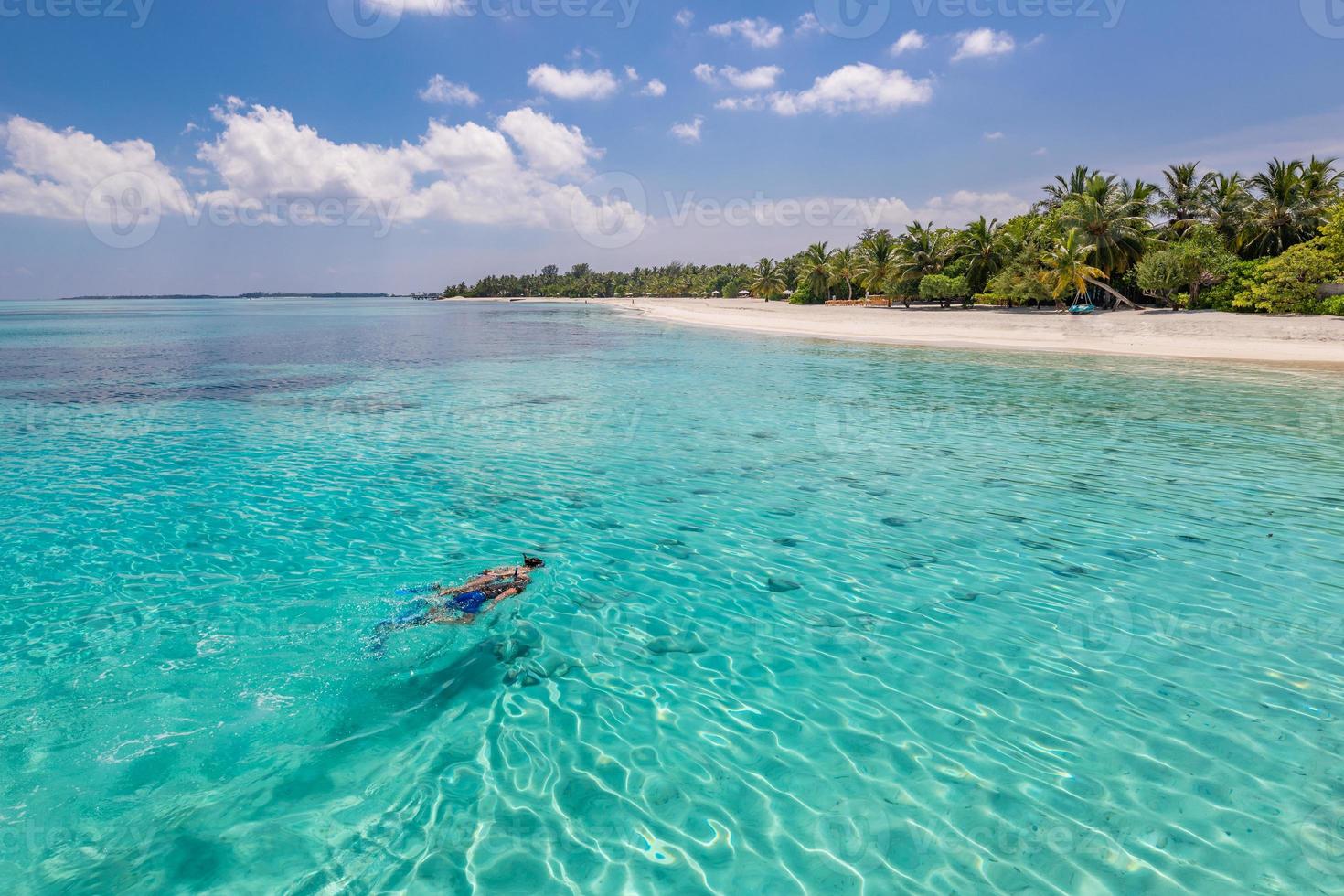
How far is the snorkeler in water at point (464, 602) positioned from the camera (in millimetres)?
8000

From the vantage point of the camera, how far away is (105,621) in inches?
322

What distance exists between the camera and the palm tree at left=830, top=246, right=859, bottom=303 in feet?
336

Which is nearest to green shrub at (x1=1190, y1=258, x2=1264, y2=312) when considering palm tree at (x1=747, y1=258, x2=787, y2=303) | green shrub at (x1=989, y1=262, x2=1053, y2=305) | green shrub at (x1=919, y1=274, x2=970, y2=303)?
green shrub at (x1=989, y1=262, x2=1053, y2=305)

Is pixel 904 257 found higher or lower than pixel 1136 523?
higher

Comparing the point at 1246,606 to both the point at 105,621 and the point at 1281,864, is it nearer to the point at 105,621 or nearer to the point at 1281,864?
the point at 1281,864

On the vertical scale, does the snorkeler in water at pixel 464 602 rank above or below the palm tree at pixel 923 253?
below

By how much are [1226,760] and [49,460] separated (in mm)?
23488

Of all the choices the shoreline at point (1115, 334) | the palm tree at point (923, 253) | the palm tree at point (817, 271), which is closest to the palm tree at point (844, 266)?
the palm tree at point (817, 271)

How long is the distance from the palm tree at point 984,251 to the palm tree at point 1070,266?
34.1 ft

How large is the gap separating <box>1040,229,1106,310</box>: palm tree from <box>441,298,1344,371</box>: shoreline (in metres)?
2.90

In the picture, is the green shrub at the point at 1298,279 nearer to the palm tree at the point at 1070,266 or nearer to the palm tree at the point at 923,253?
the palm tree at the point at 1070,266

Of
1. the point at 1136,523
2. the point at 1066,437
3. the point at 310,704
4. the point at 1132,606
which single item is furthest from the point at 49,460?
the point at 1066,437

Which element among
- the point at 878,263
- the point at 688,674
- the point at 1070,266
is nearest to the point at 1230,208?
the point at 1070,266

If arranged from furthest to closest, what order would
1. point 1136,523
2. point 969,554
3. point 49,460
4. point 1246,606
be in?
point 49,460, point 1136,523, point 969,554, point 1246,606
